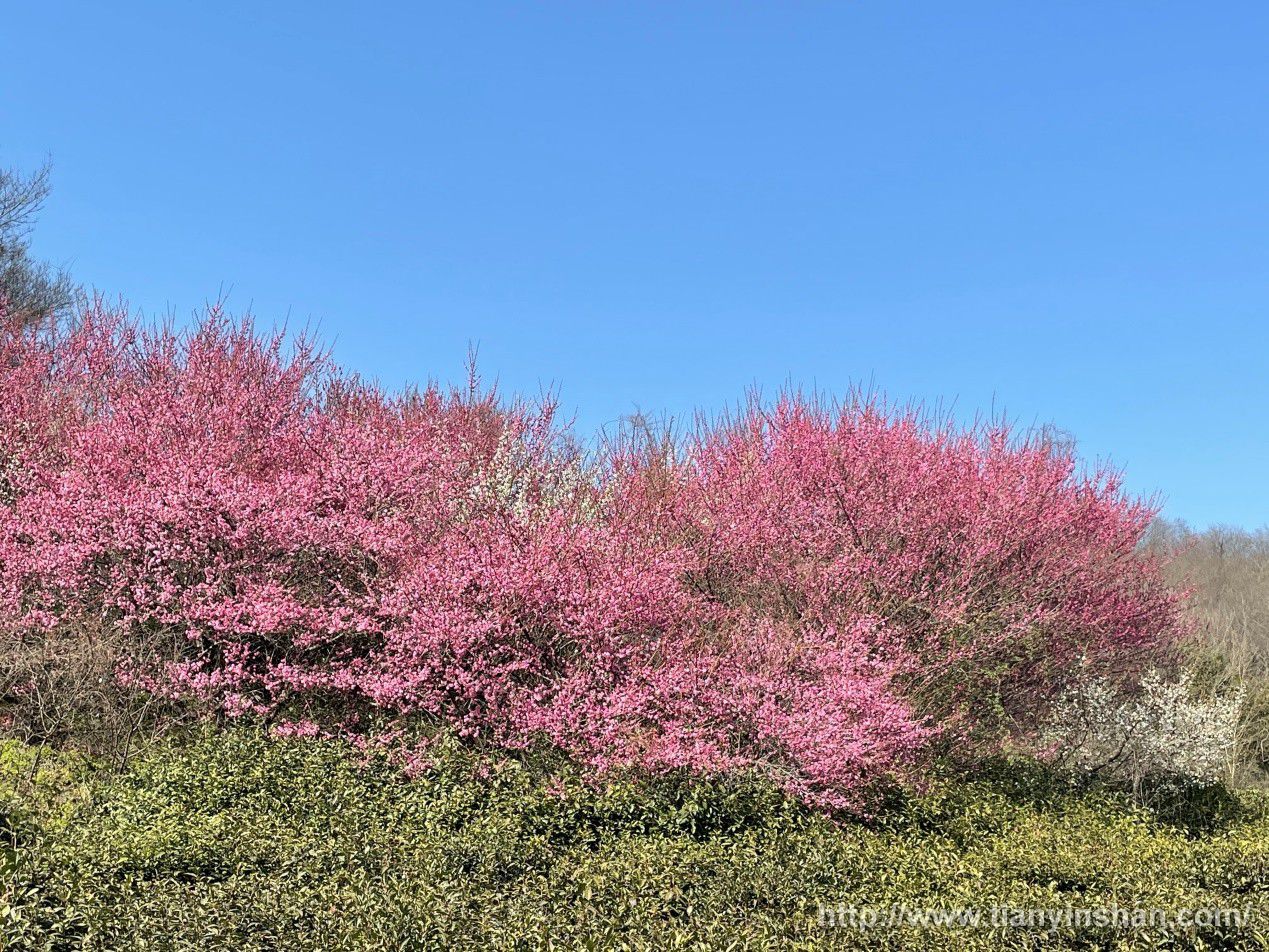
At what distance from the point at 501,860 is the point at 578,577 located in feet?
9.24

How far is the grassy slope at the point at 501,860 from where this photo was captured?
13.5ft

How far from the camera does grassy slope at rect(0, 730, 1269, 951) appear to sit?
162 inches

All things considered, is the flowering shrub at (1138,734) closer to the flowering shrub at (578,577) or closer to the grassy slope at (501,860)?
the flowering shrub at (578,577)

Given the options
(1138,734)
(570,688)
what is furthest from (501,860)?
(1138,734)

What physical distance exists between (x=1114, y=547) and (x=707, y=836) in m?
7.96

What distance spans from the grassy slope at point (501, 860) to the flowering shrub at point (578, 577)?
1.80 ft

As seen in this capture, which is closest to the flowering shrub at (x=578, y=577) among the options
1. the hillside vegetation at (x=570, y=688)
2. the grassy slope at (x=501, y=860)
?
the hillside vegetation at (x=570, y=688)

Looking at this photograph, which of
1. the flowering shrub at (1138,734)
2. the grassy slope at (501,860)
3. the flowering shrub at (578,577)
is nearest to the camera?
the grassy slope at (501,860)

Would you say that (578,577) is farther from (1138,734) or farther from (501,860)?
(1138,734)

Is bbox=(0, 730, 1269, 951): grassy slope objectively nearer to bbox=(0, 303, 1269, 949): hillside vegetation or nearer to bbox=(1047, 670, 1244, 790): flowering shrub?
bbox=(0, 303, 1269, 949): hillside vegetation

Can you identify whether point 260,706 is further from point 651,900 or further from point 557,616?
point 651,900

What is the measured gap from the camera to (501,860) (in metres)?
5.29

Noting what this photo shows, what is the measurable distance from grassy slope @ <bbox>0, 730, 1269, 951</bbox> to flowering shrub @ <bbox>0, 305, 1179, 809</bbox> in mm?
548

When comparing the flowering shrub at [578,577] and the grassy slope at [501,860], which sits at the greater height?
the flowering shrub at [578,577]
